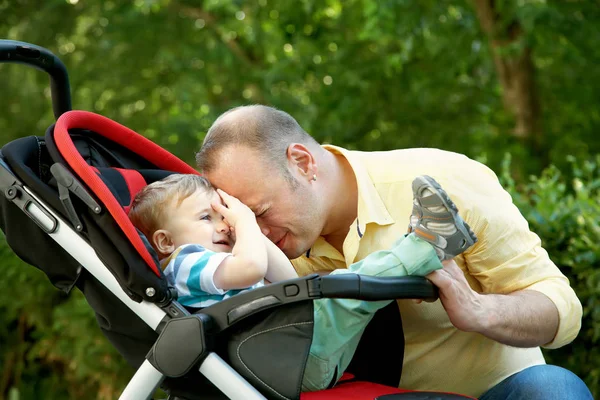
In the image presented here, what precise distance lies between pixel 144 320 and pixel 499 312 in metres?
Answer: 0.97

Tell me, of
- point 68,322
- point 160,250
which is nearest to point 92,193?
point 160,250

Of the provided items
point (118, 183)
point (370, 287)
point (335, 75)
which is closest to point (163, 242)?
point (118, 183)

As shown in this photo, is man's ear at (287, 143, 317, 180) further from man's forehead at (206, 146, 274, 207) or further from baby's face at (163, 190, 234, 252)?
baby's face at (163, 190, 234, 252)

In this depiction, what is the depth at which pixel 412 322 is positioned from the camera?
8.79 feet

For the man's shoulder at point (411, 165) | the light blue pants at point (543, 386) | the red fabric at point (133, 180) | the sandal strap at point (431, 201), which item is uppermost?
the sandal strap at point (431, 201)

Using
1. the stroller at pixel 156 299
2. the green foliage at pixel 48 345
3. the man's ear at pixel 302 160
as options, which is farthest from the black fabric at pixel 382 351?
the green foliage at pixel 48 345

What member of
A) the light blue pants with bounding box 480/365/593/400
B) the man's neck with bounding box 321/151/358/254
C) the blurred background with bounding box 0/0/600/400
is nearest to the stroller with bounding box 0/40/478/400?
the light blue pants with bounding box 480/365/593/400

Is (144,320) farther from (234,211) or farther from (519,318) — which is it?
(519,318)

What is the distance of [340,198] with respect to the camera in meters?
2.87

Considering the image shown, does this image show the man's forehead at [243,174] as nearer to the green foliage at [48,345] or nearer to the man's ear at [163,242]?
the man's ear at [163,242]

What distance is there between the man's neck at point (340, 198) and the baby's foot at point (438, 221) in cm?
73

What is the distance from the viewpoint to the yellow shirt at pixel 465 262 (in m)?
2.58

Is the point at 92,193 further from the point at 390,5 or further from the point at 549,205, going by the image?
the point at 390,5

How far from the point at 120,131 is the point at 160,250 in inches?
20.0
